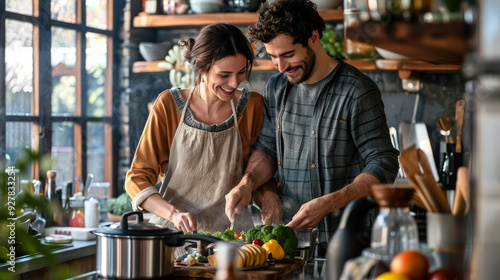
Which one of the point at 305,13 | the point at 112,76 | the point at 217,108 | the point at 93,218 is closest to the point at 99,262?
the point at 217,108

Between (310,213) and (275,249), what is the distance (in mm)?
255

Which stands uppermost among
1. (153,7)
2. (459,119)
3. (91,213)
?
(153,7)

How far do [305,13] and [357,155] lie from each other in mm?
569

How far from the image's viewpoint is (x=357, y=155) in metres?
2.34

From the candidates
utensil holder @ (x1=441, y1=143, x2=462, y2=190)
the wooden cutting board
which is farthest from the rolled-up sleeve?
utensil holder @ (x1=441, y1=143, x2=462, y2=190)

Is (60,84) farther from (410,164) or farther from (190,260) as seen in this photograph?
(410,164)

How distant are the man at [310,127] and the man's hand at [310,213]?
0.08 meters

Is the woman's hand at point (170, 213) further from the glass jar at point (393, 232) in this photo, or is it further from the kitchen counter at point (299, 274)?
the glass jar at point (393, 232)

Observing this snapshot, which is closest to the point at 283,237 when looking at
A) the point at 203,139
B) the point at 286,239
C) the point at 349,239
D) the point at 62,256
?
the point at 286,239

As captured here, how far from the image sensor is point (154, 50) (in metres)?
4.11

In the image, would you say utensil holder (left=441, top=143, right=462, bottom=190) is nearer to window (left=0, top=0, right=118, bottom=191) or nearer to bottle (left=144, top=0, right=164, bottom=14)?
bottle (left=144, top=0, right=164, bottom=14)

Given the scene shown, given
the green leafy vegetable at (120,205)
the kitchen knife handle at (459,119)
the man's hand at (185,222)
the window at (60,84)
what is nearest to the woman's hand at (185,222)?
the man's hand at (185,222)

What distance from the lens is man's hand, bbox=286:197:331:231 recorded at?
202 cm

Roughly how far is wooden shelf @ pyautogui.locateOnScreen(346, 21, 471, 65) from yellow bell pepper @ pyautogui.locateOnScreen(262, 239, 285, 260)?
2.74 feet
